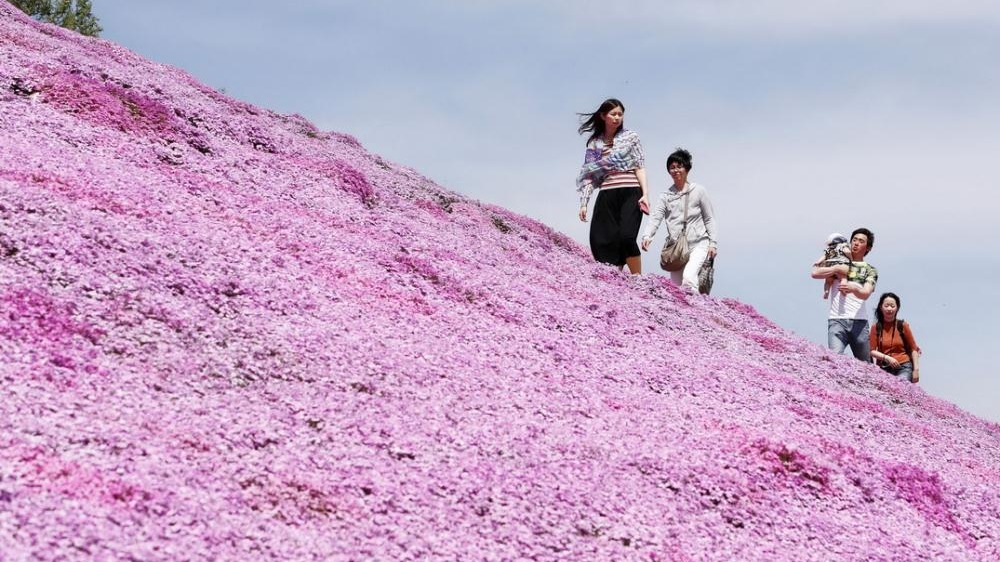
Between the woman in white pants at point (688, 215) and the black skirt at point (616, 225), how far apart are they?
762mm

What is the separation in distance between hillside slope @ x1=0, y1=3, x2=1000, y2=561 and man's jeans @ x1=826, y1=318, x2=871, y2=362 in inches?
149

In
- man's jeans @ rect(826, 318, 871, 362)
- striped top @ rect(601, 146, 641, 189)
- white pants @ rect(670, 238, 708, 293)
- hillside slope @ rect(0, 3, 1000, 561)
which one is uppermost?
striped top @ rect(601, 146, 641, 189)

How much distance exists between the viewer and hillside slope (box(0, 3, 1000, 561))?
23.0 feet

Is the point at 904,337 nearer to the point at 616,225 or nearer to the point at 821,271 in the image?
the point at 821,271

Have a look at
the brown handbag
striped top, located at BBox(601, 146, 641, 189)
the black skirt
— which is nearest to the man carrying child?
the brown handbag

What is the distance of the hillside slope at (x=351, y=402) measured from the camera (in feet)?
23.0

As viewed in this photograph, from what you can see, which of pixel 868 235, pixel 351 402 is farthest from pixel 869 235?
pixel 351 402

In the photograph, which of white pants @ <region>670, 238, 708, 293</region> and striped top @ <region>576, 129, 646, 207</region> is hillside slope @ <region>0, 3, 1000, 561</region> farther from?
white pants @ <region>670, 238, 708, 293</region>

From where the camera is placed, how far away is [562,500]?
326 inches

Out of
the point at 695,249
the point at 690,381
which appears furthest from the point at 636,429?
the point at 695,249

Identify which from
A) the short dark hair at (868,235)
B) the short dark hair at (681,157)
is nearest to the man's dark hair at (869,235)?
the short dark hair at (868,235)

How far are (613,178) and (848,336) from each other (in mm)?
6850

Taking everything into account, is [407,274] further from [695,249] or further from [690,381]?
[695,249]

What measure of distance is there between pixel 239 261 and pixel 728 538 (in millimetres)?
6900
